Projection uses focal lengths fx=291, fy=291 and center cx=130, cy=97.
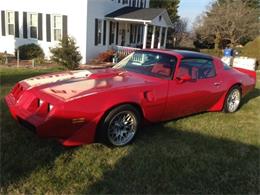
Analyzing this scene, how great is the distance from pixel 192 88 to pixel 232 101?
178 cm

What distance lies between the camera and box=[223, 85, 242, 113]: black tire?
627 centimetres

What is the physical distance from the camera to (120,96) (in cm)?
408

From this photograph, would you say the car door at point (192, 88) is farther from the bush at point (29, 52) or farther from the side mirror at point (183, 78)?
the bush at point (29, 52)

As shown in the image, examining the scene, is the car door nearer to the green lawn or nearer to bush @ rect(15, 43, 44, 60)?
the green lawn

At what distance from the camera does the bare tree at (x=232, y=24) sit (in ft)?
95.7

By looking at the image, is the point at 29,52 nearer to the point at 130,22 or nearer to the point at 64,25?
the point at 64,25

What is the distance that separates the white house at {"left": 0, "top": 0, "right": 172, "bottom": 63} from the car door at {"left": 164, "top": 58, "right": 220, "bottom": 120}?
36.4 feet

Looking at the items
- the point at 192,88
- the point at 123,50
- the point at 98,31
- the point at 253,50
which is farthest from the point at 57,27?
the point at 253,50

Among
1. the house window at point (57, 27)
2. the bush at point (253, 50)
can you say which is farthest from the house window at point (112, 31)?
the bush at point (253, 50)

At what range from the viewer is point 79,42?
15922mm

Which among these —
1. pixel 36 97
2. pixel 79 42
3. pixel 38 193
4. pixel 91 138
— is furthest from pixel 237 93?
pixel 79 42

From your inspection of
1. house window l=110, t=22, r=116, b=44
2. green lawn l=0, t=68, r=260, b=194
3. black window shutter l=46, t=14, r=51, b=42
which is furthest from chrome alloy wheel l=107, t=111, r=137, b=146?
house window l=110, t=22, r=116, b=44

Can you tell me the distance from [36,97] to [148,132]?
191cm

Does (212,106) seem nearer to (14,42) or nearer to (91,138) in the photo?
(91,138)
